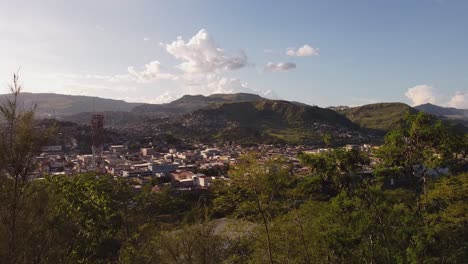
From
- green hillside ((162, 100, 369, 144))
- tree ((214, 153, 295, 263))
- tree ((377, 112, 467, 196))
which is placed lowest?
green hillside ((162, 100, 369, 144))

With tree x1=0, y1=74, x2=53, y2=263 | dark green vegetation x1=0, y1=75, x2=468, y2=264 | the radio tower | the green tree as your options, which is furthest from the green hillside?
tree x1=0, y1=74, x2=53, y2=263

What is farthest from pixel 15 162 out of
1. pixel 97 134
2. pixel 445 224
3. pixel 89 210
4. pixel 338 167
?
pixel 97 134

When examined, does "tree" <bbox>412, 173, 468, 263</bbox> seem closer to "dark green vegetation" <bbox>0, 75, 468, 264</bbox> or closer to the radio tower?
"dark green vegetation" <bbox>0, 75, 468, 264</bbox>

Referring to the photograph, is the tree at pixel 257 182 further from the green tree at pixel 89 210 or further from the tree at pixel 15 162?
the tree at pixel 15 162

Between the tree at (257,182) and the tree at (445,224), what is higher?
the tree at (257,182)

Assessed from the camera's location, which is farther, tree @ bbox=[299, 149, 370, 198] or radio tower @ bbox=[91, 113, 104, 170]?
radio tower @ bbox=[91, 113, 104, 170]

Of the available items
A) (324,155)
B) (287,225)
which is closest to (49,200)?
(287,225)

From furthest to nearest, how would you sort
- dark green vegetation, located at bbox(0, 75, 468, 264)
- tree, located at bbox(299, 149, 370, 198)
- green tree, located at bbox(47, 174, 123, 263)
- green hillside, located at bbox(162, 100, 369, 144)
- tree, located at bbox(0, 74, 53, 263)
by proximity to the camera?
1. green hillside, located at bbox(162, 100, 369, 144)
2. green tree, located at bbox(47, 174, 123, 263)
3. tree, located at bbox(299, 149, 370, 198)
4. dark green vegetation, located at bbox(0, 75, 468, 264)
5. tree, located at bbox(0, 74, 53, 263)

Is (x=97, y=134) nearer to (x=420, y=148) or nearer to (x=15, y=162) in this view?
(x=420, y=148)

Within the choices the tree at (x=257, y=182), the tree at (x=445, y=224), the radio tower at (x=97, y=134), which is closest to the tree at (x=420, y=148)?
the tree at (x=445, y=224)
